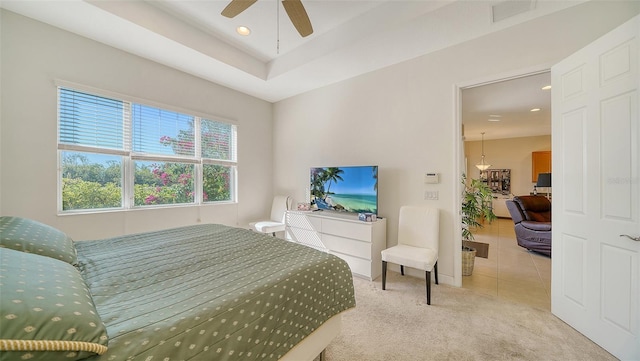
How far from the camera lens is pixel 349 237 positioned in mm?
3170

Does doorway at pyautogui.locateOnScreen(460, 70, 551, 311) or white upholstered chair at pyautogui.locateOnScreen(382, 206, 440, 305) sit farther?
doorway at pyautogui.locateOnScreen(460, 70, 551, 311)

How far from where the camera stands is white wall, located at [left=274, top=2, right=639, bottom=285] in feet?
7.50

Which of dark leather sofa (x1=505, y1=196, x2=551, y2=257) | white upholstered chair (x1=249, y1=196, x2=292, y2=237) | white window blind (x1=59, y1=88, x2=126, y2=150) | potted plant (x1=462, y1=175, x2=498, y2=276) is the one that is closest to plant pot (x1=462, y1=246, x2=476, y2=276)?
potted plant (x1=462, y1=175, x2=498, y2=276)

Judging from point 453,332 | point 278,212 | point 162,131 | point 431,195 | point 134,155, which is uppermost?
point 162,131

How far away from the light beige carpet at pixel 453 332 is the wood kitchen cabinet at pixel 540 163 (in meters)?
6.61

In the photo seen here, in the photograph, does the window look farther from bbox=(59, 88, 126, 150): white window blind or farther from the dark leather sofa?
the dark leather sofa

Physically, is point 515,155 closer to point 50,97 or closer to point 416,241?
point 416,241

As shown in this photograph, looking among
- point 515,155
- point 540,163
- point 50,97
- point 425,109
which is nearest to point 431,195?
point 425,109

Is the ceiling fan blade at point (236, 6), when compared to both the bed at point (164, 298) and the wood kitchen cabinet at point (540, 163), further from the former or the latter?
the wood kitchen cabinet at point (540, 163)

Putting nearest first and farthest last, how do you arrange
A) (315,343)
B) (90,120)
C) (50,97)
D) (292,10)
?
(315,343)
(292,10)
(50,97)
(90,120)

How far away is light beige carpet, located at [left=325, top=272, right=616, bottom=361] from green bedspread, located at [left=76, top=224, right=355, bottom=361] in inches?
19.2

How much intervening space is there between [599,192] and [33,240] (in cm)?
386

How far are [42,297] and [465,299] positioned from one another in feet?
10.2

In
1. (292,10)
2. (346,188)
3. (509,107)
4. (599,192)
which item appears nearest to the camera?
(599,192)
